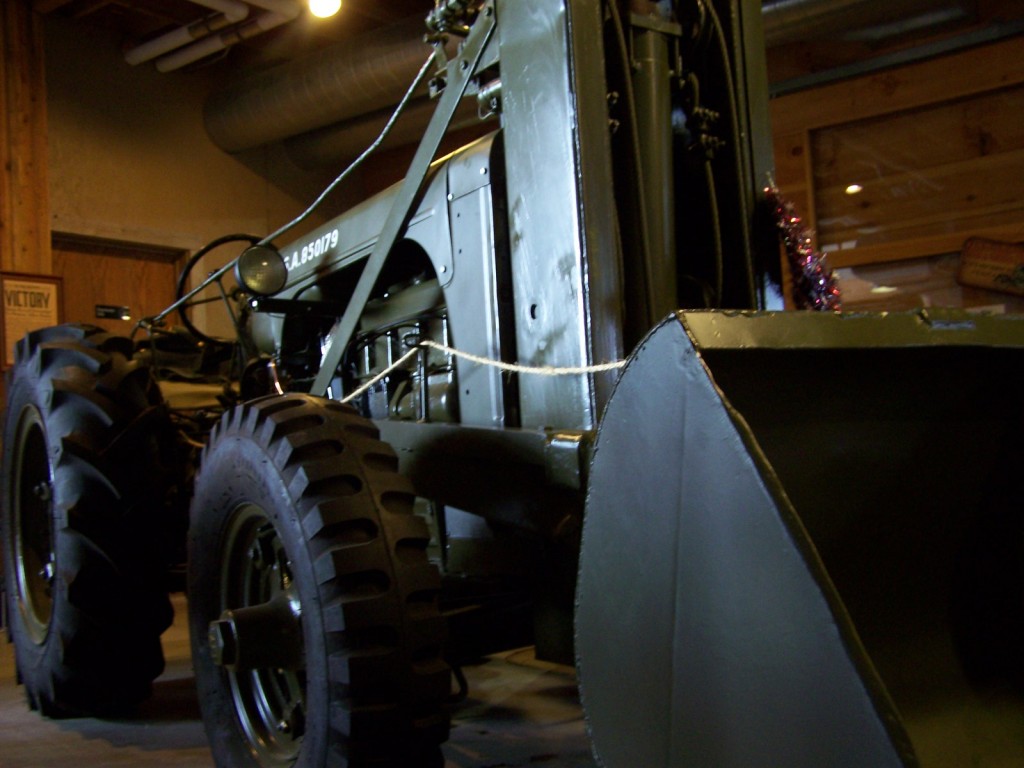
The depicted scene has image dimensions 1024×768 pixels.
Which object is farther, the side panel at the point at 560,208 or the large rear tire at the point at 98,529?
the large rear tire at the point at 98,529

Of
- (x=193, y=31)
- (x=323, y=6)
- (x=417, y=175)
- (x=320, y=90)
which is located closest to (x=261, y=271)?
(x=417, y=175)

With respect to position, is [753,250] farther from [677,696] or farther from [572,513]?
[677,696]

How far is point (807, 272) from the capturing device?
2301 mm

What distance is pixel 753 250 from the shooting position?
2.48 m

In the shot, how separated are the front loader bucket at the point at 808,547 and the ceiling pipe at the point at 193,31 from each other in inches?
208

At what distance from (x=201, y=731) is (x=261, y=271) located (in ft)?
4.22

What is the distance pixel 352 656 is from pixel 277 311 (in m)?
1.52

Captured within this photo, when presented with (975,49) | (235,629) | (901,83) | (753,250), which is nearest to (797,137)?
(901,83)

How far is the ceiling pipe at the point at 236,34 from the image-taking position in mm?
6047

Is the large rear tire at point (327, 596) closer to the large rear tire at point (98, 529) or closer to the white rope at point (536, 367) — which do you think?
the white rope at point (536, 367)

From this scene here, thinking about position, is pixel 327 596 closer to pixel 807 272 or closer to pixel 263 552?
pixel 263 552

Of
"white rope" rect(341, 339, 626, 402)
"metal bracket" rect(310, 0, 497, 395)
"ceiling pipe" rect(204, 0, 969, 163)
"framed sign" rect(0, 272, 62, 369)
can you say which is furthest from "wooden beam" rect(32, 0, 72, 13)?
"white rope" rect(341, 339, 626, 402)

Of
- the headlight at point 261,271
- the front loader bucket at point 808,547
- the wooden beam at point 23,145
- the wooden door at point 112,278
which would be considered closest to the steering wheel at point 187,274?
the headlight at point 261,271

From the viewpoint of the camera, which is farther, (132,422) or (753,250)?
(132,422)
